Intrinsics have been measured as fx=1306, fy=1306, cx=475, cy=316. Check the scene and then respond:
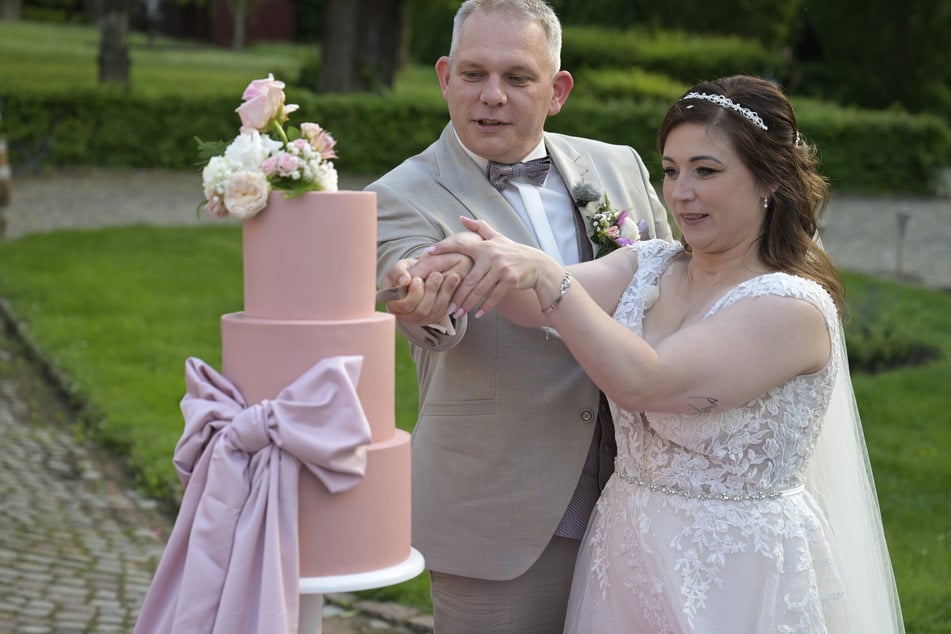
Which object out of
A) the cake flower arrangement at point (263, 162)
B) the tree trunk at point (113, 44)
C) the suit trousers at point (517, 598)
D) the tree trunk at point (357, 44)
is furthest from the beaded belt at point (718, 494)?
the tree trunk at point (113, 44)

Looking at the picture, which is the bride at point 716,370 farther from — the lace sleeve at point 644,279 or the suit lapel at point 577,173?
the suit lapel at point 577,173

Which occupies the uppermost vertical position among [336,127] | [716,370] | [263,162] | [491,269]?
[263,162]

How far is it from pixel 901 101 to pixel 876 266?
528 inches

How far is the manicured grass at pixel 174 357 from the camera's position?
21.4ft

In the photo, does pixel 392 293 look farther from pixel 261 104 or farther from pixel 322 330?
pixel 261 104

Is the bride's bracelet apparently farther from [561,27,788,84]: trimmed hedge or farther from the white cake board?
[561,27,788,84]: trimmed hedge

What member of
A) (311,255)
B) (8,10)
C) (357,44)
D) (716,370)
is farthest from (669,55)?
(8,10)

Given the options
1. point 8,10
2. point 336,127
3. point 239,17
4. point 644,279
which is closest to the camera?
point 644,279

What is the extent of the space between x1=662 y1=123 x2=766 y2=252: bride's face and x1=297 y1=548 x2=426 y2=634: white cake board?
1018 mm

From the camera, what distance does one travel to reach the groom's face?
3463 mm

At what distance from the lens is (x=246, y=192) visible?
2631 mm

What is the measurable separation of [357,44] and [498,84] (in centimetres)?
1907

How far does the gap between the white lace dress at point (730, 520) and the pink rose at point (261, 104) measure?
1.05 m

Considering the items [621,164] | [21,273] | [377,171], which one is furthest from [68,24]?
[621,164]
